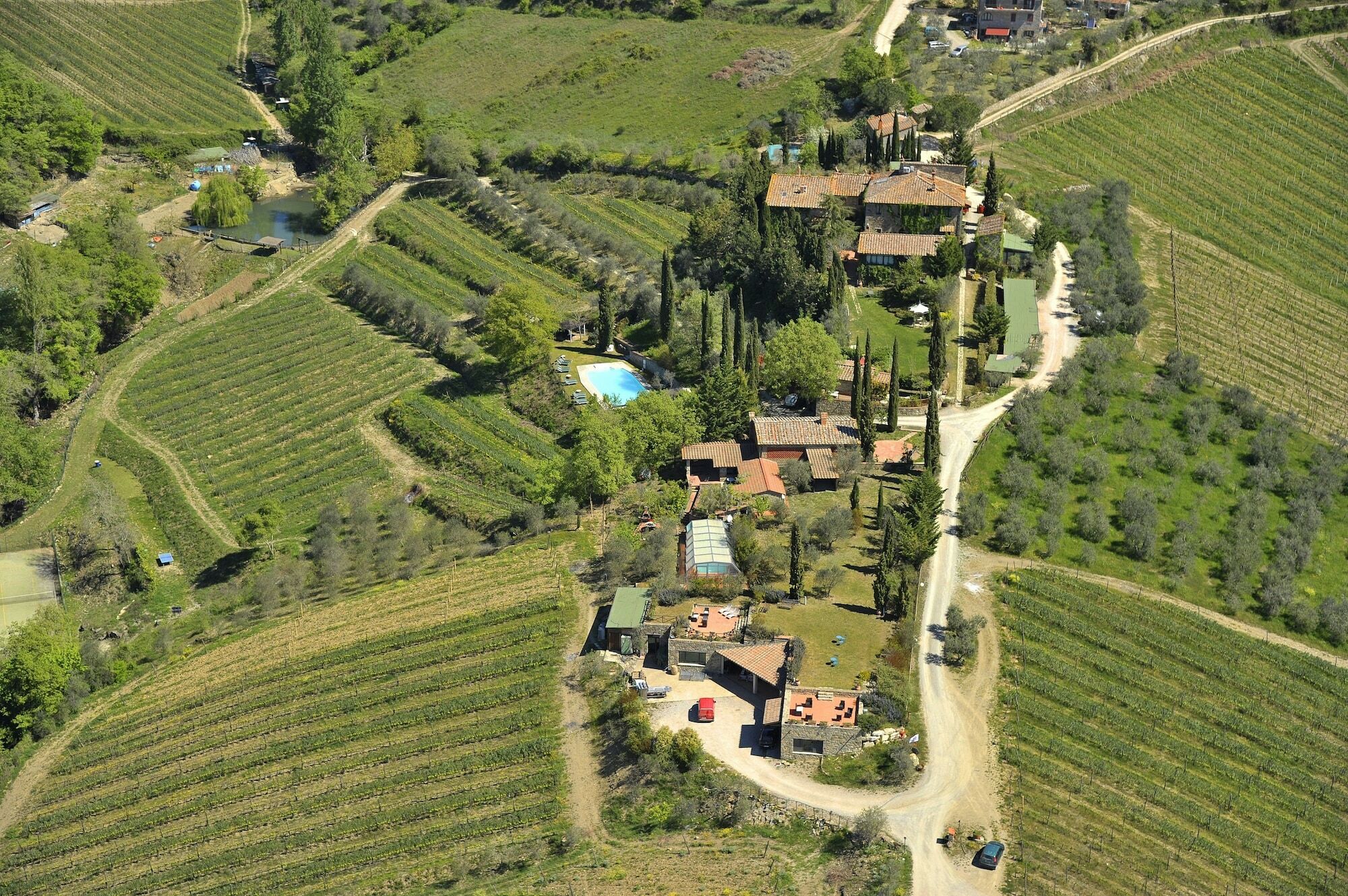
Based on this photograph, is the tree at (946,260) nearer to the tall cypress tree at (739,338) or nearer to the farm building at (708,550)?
the tall cypress tree at (739,338)

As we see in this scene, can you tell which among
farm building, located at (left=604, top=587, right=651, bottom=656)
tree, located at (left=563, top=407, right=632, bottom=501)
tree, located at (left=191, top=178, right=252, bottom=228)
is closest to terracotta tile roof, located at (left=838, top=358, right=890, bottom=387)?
tree, located at (left=563, top=407, right=632, bottom=501)

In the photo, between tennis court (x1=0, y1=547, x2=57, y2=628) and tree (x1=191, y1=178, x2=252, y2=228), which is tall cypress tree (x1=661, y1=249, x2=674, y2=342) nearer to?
tennis court (x1=0, y1=547, x2=57, y2=628)

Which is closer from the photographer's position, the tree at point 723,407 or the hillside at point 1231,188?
the tree at point 723,407

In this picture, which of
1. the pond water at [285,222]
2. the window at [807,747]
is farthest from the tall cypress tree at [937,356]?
the pond water at [285,222]

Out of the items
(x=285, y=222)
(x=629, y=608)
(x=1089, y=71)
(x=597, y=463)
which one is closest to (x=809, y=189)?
(x=597, y=463)

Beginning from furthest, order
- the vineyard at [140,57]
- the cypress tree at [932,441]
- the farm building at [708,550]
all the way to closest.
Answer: the vineyard at [140,57] < the cypress tree at [932,441] < the farm building at [708,550]

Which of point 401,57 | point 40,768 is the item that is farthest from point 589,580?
point 401,57

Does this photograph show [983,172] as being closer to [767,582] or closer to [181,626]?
[767,582]
